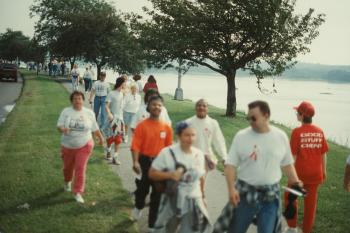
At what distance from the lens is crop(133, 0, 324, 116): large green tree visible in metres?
20.9

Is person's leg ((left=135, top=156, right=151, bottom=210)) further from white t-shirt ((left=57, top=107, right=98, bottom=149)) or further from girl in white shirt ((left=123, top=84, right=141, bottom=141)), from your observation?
girl in white shirt ((left=123, top=84, right=141, bottom=141))

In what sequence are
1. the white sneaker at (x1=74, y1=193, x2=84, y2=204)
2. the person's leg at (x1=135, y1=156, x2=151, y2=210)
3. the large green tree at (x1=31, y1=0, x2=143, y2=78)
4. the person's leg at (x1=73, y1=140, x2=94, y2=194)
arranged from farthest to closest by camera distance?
the large green tree at (x1=31, y1=0, x2=143, y2=78) → the white sneaker at (x1=74, y1=193, x2=84, y2=204) → the person's leg at (x1=73, y1=140, x2=94, y2=194) → the person's leg at (x1=135, y1=156, x2=151, y2=210)

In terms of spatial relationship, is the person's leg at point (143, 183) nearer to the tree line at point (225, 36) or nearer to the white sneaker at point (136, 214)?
the white sneaker at point (136, 214)

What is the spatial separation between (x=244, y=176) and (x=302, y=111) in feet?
6.25

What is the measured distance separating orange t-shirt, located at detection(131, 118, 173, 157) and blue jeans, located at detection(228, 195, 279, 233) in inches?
69.7

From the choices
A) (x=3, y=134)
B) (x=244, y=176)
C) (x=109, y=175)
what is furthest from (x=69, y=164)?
(x=3, y=134)

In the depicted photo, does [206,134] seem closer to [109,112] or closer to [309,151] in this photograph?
[309,151]

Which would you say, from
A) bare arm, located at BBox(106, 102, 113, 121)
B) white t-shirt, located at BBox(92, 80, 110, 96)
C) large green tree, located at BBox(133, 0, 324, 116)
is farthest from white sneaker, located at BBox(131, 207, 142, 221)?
large green tree, located at BBox(133, 0, 324, 116)

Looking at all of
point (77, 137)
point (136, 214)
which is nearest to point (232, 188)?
point (136, 214)

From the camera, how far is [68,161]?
761 cm

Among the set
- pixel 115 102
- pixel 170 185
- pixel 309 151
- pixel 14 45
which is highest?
pixel 14 45

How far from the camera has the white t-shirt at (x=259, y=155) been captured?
473 centimetres

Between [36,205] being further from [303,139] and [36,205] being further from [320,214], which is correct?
[320,214]

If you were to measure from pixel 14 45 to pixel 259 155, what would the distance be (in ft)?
392
